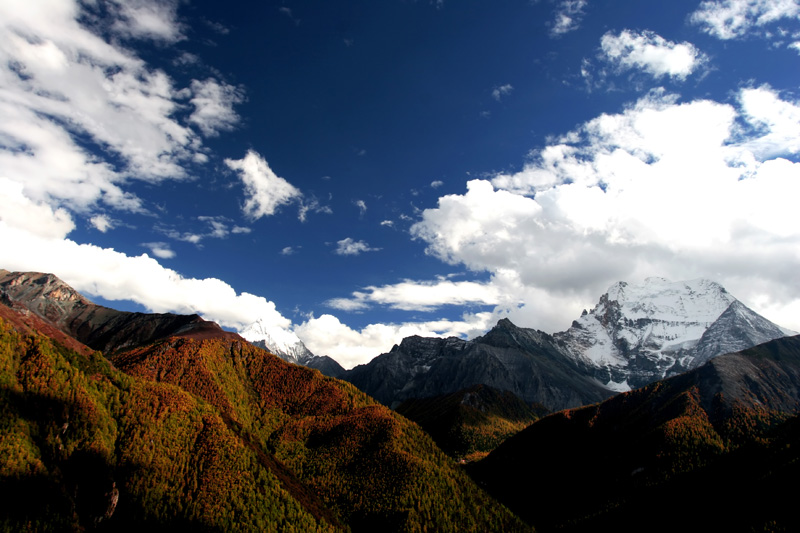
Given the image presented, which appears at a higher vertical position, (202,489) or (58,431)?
(58,431)

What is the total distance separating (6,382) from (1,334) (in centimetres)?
2738

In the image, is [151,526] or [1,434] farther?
[151,526]

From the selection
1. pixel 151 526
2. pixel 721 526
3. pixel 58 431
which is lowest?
pixel 151 526

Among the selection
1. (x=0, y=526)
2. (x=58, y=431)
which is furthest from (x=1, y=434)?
(x=0, y=526)

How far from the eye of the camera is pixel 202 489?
198 metres

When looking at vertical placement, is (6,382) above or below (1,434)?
above

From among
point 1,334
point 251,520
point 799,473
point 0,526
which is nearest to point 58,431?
point 0,526

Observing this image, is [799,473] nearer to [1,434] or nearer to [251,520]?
[251,520]

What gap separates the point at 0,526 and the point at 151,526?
5163 cm

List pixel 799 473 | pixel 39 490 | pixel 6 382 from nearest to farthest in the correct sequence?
1. pixel 39 490
2. pixel 6 382
3. pixel 799 473

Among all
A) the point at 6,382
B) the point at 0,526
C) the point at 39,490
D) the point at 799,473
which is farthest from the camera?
the point at 799,473

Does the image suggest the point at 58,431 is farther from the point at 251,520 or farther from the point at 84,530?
the point at 251,520

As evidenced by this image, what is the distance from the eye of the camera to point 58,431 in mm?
173625

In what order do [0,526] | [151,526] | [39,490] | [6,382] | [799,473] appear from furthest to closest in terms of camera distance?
1. [799,473]
2. [151,526]
3. [6,382]
4. [39,490]
5. [0,526]
